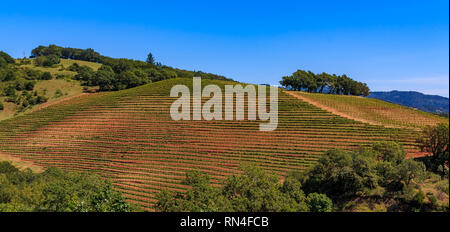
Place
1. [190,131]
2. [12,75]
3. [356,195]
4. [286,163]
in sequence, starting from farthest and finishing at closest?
[12,75]
[190,131]
[286,163]
[356,195]

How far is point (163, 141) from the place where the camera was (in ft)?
139

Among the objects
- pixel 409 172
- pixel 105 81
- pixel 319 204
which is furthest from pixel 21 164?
pixel 409 172

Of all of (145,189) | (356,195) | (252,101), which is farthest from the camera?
(252,101)

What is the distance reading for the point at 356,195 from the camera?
67.8 ft

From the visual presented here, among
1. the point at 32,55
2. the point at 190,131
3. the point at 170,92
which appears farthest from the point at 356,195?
the point at 32,55

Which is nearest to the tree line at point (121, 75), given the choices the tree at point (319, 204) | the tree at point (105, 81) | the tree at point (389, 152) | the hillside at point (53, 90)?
the tree at point (105, 81)

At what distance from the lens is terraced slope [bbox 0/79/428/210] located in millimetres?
33031

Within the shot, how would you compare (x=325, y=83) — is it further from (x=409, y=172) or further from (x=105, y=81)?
(x=105, y=81)

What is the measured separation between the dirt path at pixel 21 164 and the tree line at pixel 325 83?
63.6 m

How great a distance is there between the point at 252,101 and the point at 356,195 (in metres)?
37.5
